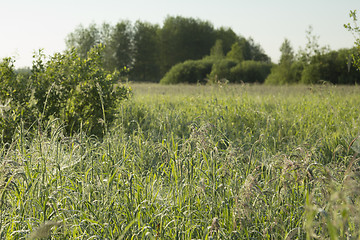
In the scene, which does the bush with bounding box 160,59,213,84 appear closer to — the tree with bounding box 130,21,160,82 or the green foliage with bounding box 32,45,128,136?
the tree with bounding box 130,21,160,82

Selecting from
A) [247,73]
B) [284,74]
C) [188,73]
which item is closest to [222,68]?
[247,73]

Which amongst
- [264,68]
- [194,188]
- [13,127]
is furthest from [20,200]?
[264,68]

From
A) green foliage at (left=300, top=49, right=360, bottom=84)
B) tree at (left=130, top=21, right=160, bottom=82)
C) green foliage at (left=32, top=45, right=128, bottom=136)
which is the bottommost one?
green foliage at (left=32, top=45, right=128, bottom=136)

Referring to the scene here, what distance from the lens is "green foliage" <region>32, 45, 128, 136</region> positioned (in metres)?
5.36

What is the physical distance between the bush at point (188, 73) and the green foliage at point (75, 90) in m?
19.6

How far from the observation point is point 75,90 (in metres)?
5.46

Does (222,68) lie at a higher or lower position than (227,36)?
lower

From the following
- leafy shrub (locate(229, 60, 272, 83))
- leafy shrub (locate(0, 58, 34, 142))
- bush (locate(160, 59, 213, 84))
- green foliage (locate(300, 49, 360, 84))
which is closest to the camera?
leafy shrub (locate(0, 58, 34, 142))

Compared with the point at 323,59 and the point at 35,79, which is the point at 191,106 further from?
the point at 323,59

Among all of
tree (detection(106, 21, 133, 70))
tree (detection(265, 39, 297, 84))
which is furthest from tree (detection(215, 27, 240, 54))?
tree (detection(265, 39, 297, 84))

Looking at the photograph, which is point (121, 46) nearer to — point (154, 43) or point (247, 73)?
point (154, 43)

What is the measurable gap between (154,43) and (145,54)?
Answer: 1957mm

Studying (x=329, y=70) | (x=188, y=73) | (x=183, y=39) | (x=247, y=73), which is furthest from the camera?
(x=183, y=39)

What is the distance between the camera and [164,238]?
91.0 inches
